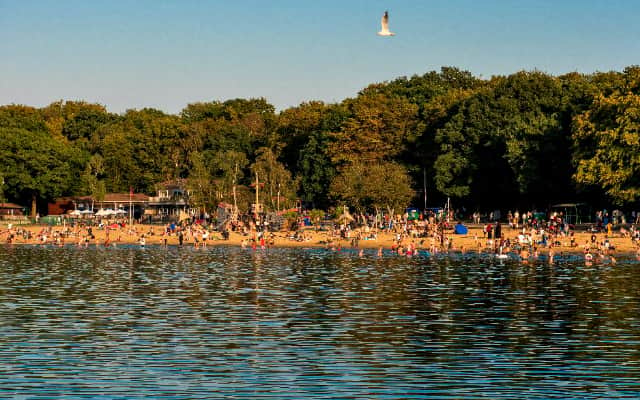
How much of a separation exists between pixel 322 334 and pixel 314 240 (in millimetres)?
75037

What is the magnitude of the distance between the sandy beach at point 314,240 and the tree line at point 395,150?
744 cm

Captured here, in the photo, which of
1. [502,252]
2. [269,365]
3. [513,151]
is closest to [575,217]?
[513,151]

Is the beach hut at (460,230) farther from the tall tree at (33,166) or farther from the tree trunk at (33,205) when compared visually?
the tree trunk at (33,205)

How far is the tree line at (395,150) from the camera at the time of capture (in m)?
105

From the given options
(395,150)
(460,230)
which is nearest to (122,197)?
(395,150)

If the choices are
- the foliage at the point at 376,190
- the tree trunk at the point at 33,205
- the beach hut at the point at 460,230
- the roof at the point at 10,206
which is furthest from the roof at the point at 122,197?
the beach hut at the point at 460,230

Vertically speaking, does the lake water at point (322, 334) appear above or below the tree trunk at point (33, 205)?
below

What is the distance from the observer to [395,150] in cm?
14925

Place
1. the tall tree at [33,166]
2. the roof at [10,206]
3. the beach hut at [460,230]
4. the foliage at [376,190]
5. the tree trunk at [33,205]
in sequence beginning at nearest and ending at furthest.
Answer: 1. the beach hut at [460,230]
2. the foliage at [376,190]
3. the roof at [10,206]
4. the tall tree at [33,166]
5. the tree trunk at [33,205]

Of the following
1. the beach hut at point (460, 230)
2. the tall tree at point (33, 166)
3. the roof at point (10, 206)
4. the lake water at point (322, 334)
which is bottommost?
the lake water at point (322, 334)

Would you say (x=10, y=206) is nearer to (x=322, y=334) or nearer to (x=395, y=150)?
(x=395, y=150)

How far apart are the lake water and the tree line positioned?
35.2 metres

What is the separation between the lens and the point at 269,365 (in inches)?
1244

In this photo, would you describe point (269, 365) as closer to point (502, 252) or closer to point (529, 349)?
point (529, 349)
